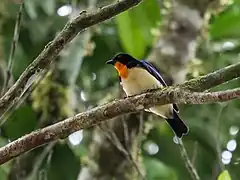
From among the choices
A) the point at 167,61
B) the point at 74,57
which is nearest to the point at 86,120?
the point at 74,57

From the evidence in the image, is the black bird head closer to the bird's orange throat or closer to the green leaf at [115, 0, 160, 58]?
the bird's orange throat

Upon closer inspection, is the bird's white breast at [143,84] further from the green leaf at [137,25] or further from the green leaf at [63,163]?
the green leaf at [63,163]

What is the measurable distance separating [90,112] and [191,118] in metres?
1.92

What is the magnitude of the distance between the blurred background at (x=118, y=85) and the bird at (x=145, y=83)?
23 cm

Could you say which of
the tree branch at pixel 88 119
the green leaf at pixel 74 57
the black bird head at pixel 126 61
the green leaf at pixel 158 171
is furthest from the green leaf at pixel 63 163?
the tree branch at pixel 88 119

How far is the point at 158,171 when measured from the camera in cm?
311

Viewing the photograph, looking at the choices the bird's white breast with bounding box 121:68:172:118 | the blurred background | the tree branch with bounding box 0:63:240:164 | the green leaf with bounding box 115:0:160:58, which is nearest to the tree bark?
the blurred background

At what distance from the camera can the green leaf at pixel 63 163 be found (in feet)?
10.3

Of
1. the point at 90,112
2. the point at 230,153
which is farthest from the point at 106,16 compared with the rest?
the point at 230,153

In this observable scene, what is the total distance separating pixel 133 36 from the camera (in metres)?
3.12

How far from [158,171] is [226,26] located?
879 mm

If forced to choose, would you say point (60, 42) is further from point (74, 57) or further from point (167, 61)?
point (167, 61)

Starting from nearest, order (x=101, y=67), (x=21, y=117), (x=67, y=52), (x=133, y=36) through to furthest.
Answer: (x=67, y=52), (x=21, y=117), (x=133, y=36), (x=101, y=67)

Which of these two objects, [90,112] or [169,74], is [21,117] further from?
[90,112]
